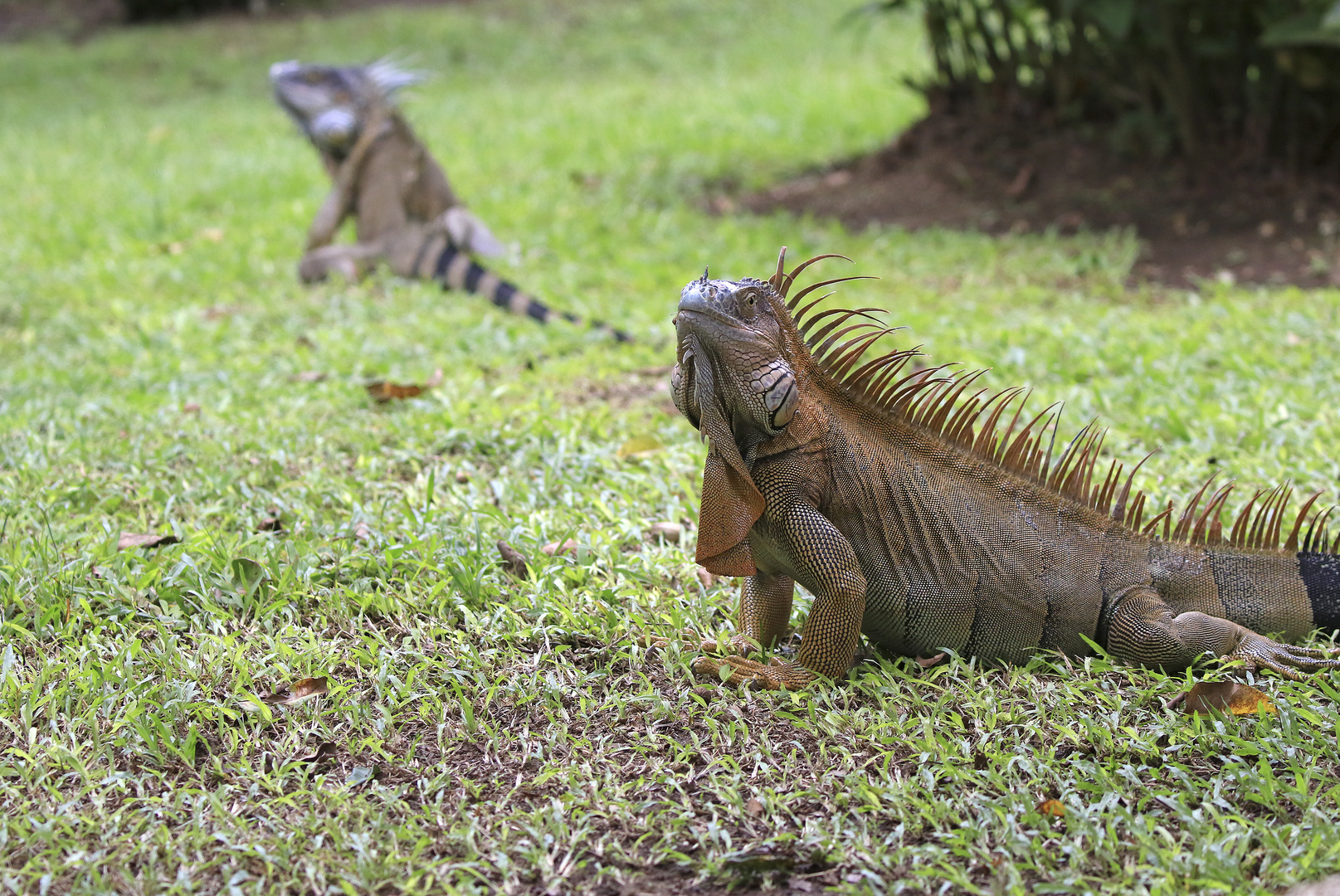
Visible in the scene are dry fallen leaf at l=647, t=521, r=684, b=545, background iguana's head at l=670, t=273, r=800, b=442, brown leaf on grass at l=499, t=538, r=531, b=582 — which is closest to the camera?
background iguana's head at l=670, t=273, r=800, b=442

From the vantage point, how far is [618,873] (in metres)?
2.41

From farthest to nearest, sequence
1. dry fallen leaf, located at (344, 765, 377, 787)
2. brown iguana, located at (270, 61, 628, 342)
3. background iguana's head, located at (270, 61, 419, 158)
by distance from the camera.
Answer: background iguana's head, located at (270, 61, 419, 158)
brown iguana, located at (270, 61, 628, 342)
dry fallen leaf, located at (344, 765, 377, 787)

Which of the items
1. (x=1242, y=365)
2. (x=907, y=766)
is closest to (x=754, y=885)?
(x=907, y=766)

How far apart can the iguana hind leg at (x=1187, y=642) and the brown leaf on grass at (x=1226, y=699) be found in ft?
0.47

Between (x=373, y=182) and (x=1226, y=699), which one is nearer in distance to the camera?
(x=1226, y=699)

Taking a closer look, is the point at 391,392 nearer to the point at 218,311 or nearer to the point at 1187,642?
the point at 218,311

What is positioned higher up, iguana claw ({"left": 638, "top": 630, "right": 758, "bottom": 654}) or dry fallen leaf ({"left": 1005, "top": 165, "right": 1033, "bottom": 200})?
dry fallen leaf ({"left": 1005, "top": 165, "right": 1033, "bottom": 200})

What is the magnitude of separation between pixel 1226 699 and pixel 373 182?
6.90m

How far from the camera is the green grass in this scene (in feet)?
8.09

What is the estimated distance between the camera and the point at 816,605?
2951mm

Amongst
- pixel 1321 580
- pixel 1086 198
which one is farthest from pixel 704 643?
pixel 1086 198

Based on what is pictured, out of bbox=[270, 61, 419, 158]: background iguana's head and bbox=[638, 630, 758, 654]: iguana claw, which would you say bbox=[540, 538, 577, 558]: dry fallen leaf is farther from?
bbox=[270, 61, 419, 158]: background iguana's head

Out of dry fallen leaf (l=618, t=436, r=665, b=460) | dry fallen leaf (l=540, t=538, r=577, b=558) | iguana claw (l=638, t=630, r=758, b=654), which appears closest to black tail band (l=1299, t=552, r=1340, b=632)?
iguana claw (l=638, t=630, r=758, b=654)

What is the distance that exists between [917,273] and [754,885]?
18.9ft
